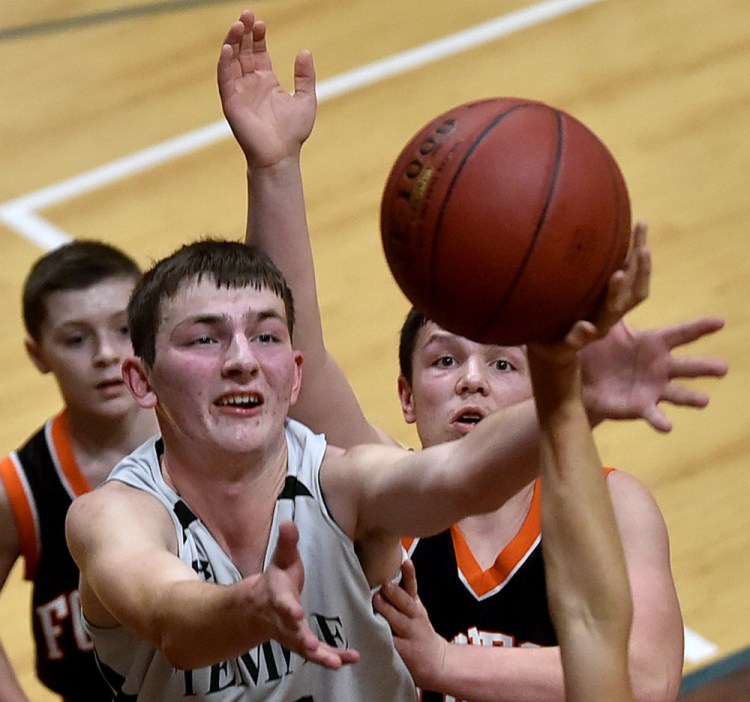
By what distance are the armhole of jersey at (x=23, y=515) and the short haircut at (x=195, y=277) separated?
36.9 inches

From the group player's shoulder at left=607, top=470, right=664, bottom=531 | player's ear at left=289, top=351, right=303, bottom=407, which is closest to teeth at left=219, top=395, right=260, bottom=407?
player's ear at left=289, top=351, right=303, bottom=407

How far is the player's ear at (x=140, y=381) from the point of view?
3244 mm

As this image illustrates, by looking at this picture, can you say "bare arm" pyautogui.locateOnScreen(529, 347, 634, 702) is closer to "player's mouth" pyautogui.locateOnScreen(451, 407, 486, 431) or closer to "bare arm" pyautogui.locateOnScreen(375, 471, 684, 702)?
"bare arm" pyautogui.locateOnScreen(375, 471, 684, 702)

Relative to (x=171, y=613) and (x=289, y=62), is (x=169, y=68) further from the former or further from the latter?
(x=171, y=613)

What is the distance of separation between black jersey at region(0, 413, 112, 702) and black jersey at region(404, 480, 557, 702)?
3.11ft

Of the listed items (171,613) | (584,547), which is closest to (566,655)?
(584,547)

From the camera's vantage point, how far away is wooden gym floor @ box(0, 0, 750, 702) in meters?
5.70

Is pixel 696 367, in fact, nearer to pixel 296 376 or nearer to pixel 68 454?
pixel 296 376

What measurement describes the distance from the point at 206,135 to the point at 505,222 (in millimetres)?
4862

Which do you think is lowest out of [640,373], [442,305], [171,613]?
[171,613]

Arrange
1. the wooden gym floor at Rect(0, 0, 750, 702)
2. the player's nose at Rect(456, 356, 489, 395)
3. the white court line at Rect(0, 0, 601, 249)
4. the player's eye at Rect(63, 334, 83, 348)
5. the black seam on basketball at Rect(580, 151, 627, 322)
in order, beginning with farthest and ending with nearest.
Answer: the white court line at Rect(0, 0, 601, 249) < the wooden gym floor at Rect(0, 0, 750, 702) < the player's eye at Rect(63, 334, 83, 348) < the player's nose at Rect(456, 356, 489, 395) < the black seam on basketball at Rect(580, 151, 627, 322)

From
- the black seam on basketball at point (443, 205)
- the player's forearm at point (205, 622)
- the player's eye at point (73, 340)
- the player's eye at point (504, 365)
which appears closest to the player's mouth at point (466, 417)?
the player's eye at point (504, 365)

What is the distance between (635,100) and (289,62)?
151 cm

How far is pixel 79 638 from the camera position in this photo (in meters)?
4.11
